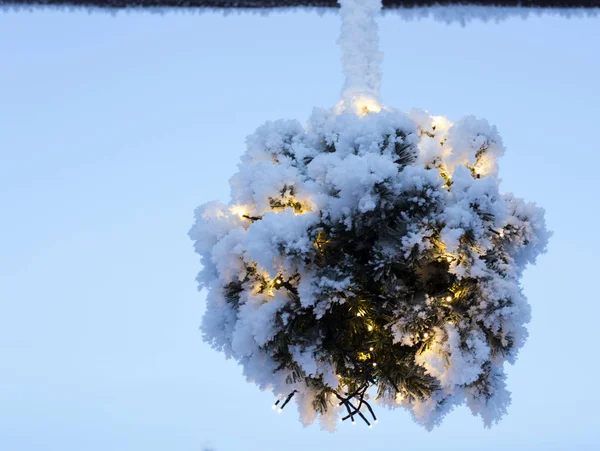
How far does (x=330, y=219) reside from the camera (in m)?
1.11

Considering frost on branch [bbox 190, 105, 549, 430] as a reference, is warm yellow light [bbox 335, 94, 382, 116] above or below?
above

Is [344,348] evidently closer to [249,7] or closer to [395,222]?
[395,222]

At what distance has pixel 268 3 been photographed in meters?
1.60

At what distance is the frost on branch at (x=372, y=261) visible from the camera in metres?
1.09

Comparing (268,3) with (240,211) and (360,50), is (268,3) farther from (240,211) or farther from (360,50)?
(240,211)

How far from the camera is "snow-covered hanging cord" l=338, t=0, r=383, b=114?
1.43 metres

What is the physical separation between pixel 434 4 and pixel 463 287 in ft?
2.60

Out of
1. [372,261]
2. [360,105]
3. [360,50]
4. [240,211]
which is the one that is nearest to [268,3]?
[360,50]

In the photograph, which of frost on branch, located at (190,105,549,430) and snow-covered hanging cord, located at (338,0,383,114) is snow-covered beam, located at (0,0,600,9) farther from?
frost on branch, located at (190,105,549,430)

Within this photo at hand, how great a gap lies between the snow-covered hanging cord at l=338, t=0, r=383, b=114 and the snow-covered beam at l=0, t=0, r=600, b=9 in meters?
0.15

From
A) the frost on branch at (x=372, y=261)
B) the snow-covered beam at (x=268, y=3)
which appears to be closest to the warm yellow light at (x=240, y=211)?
the frost on branch at (x=372, y=261)

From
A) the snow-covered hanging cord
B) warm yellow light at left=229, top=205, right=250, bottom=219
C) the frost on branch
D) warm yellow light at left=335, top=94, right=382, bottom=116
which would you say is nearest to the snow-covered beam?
the snow-covered hanging cord

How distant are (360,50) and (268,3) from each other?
0.31 m

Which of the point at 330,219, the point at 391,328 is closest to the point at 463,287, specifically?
the point at 391,328
